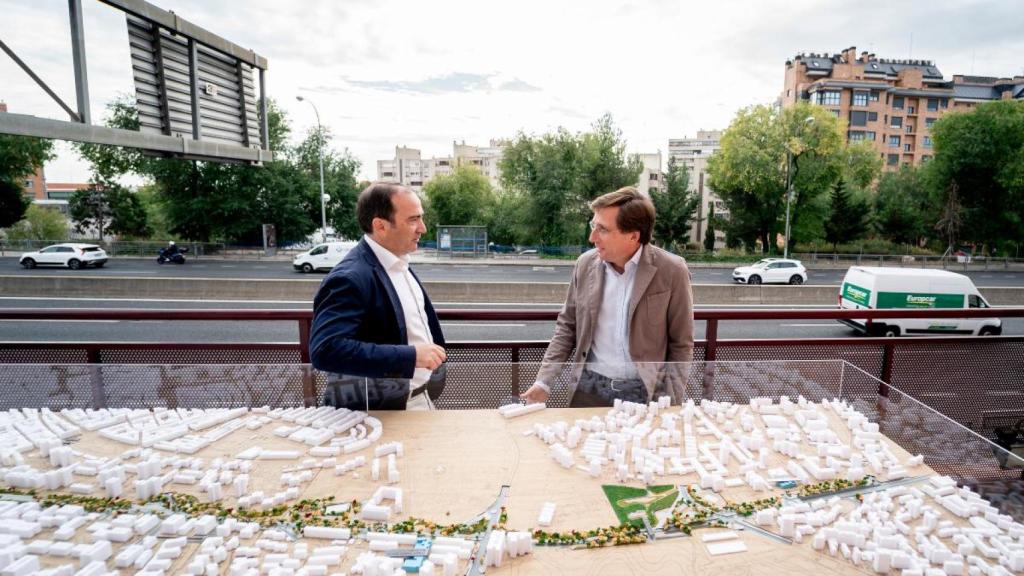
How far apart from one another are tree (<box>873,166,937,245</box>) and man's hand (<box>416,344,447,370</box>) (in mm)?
47045

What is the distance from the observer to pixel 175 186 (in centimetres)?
3334

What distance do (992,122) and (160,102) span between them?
48391mm

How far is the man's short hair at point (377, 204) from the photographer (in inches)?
99.2

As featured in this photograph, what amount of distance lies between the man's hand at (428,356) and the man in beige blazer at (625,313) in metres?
0.57

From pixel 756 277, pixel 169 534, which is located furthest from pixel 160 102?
pixel 756 277

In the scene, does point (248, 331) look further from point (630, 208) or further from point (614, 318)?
point (630, 208)

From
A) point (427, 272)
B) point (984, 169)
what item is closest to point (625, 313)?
point (427, 272)

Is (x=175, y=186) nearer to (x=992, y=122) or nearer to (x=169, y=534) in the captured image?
(x=169, y=534)

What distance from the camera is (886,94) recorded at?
200 ft

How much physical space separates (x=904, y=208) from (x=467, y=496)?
49444 millimetres

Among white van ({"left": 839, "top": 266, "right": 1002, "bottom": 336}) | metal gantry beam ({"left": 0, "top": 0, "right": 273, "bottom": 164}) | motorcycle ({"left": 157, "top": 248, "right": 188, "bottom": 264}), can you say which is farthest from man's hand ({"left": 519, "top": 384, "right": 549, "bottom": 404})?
motorcycle ({"left": 157, "top": 248, "right": 188, "bottom": 264})

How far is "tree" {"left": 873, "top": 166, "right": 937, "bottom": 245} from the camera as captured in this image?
129 ft

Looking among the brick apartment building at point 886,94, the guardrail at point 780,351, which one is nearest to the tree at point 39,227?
the guardrail at point 780,351

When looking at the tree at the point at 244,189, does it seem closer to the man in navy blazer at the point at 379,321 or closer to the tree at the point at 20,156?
the tree at the point at 20,156
